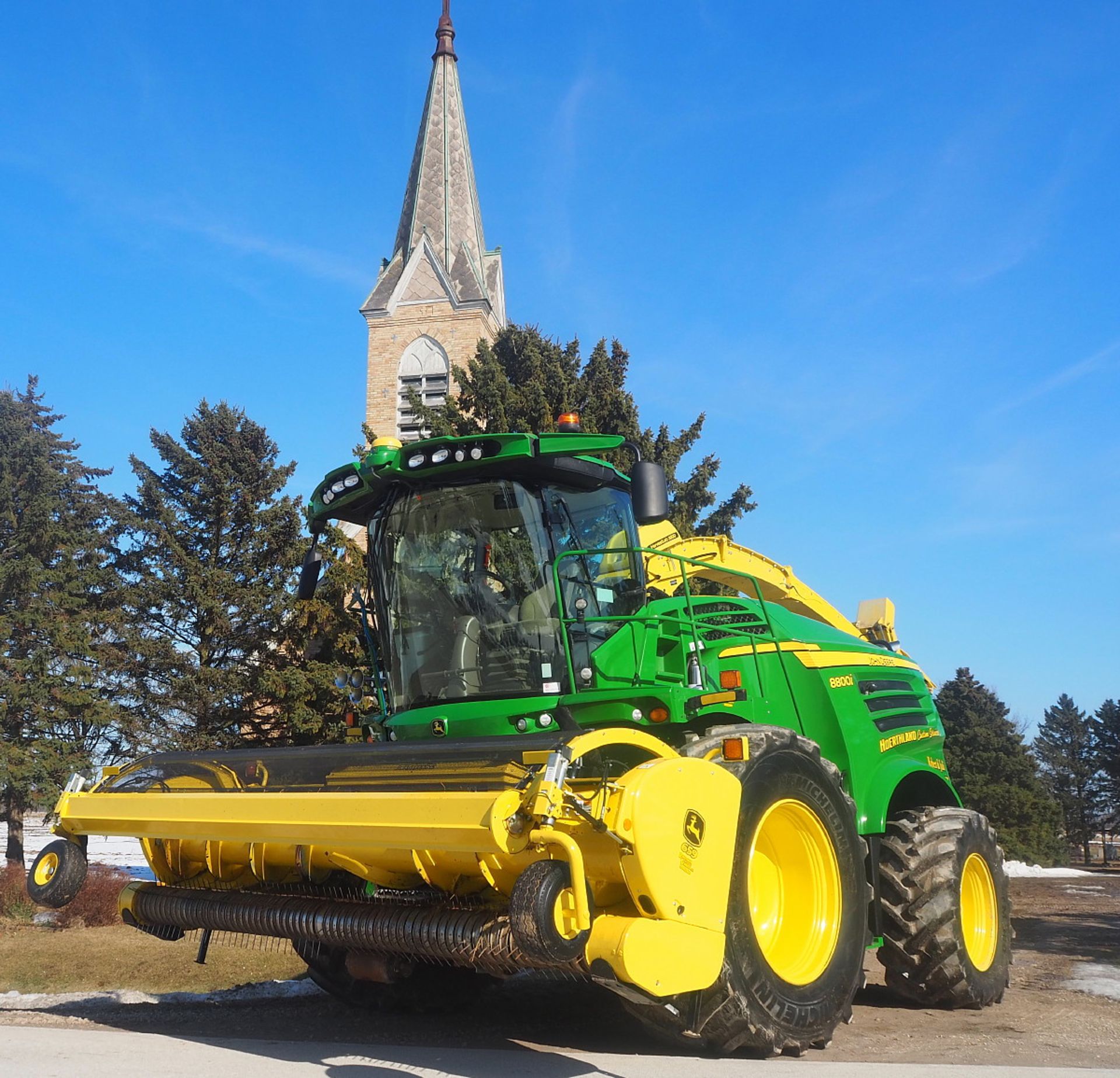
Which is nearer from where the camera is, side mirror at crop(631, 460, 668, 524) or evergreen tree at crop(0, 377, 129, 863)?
side mirror at crop(631, 460, 668, 524)

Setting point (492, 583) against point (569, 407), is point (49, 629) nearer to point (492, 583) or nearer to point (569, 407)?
point (569, 407)

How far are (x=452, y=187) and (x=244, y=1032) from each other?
134 ft

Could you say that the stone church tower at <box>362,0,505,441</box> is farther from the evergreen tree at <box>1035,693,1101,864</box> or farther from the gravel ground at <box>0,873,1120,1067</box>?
the evergreen tree at <box>1035,693,1101,864</box>

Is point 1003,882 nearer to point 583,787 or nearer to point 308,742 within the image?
point 583,787

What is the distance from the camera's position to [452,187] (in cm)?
4244

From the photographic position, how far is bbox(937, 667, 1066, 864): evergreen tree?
31.8 metres

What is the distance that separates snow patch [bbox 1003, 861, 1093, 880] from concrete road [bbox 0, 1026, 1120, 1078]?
22.8m

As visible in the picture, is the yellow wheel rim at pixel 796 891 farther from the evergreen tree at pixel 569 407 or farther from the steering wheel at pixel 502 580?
the evergreen tree at pixel 569 407

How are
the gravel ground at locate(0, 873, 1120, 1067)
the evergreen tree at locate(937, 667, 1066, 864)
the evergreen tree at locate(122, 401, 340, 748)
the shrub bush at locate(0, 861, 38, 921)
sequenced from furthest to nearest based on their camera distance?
the evergreen tree at locate(937, 667, 1066, 864) < the evergreen tree at locate(122, 401, 340, 748) < the shrub bush at locate(0, 861, 38, 921) < the gravel ground at locate(0, 873, 1120, 1067)

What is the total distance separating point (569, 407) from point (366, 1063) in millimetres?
17626

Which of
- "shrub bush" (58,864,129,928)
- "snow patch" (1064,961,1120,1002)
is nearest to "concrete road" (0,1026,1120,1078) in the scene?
"snow patch" (1064,961,1120,1002)

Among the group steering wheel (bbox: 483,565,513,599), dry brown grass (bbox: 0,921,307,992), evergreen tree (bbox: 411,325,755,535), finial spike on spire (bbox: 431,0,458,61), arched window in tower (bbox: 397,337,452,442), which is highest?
finial spike on spire (bbox: 431,0,458,61)

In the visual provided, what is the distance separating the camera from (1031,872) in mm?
26891

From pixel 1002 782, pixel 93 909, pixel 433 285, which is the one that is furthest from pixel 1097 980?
pixel 433 285
